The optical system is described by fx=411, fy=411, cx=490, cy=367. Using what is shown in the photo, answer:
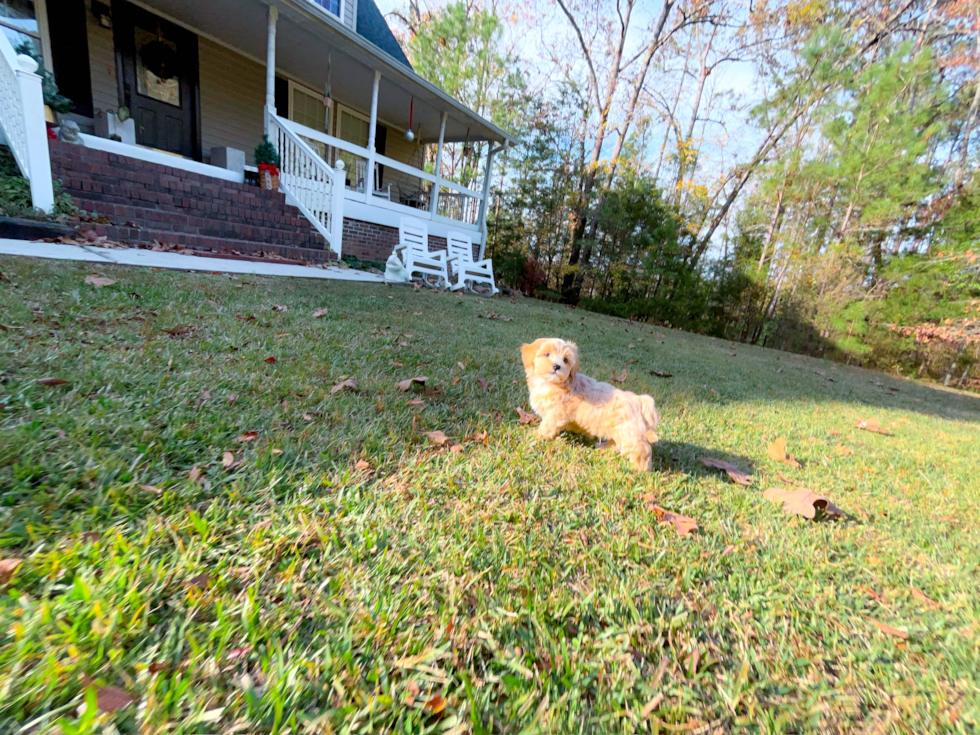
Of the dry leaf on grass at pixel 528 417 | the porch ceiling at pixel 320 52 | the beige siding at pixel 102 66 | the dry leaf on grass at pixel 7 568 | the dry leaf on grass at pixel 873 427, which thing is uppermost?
the porch ceiling at pixel 320 52

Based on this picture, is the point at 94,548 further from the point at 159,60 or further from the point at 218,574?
the point at 159,60

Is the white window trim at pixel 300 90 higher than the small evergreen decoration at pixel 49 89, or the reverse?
the white window trim at pixel 300 90

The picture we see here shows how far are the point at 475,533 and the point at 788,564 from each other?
1.16m

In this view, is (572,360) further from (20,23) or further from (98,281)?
(20,23)

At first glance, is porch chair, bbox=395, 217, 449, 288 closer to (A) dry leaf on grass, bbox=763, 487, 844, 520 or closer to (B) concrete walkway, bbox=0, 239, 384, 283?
(B) concrete walkway, bbox=0, 239, 384, 283

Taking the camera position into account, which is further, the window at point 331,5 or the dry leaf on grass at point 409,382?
the window at point 331,5

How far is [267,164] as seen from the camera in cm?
785

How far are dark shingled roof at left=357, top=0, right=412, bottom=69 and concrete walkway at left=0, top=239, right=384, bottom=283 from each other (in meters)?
8.82

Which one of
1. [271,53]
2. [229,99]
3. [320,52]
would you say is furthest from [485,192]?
[229,99]

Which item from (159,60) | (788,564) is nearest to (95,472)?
(788,564)

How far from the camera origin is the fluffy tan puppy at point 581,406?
80.0 inches

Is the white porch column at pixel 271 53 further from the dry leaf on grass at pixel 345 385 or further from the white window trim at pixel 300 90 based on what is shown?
the dry leaf on grass at pixel 345 385

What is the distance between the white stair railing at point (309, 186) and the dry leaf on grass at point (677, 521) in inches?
313

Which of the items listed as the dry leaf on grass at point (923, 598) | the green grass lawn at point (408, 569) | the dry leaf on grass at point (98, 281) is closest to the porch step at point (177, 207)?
the dry leaf on grass at point (98, 281)
